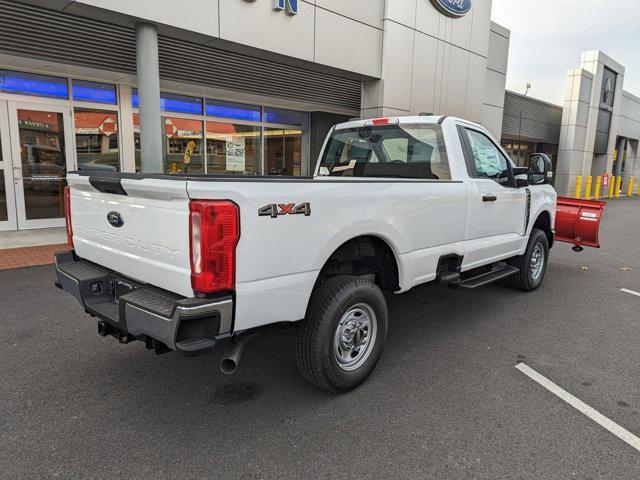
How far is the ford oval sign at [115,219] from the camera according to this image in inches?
116

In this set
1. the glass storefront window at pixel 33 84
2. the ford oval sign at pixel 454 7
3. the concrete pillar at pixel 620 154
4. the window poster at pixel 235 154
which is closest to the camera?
the glass storefront window at pixel 33 84

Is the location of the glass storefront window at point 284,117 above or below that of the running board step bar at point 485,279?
above

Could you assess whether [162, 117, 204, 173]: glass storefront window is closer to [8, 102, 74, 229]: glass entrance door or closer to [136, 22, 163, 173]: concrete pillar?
[8, 102, 74, 229]: glass entrance door

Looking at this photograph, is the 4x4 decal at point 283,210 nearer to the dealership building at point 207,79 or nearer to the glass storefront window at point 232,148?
the dealership building at point 207,79

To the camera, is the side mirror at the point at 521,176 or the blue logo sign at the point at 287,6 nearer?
the side mirror at the point at 521,176

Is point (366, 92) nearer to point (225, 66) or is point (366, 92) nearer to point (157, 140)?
point (225, 66)

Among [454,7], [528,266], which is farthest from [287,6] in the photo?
[528,266]

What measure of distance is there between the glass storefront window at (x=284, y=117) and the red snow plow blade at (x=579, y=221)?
792cm

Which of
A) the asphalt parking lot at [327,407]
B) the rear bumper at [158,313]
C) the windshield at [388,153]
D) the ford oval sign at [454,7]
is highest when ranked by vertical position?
the ford oval sign at [454,7]

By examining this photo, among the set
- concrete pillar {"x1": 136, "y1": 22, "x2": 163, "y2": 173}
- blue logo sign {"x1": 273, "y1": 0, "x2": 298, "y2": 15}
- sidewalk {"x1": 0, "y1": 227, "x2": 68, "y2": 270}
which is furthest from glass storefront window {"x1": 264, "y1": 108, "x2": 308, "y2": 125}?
sidewalk {"x1": 0, "y1": 227, "x2": 68, "y2": 270}

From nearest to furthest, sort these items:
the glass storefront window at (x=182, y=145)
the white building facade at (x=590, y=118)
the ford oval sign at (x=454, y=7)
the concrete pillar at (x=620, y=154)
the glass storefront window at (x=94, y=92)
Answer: the glass storefront window at (x=94, y=92), the glass storefront window at (x=182, y=145), the ford oval sign at (x=454, y=7), the white building facade at (x=590, y=118), the concrete pillar at (x=620, y=154)

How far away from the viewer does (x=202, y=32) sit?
772 cm

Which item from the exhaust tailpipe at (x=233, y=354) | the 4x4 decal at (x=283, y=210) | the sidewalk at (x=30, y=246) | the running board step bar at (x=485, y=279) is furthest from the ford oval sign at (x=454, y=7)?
the exhaust tailpipe at (x=233, y=354)

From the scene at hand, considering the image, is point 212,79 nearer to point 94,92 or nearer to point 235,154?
point 94,92
